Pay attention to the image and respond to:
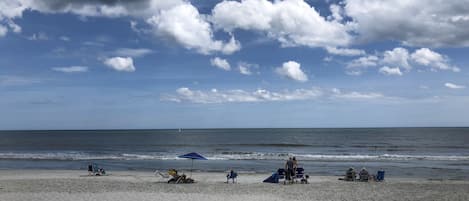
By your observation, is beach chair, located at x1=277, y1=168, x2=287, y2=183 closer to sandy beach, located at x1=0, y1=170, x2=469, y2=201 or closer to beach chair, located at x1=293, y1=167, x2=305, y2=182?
beach chair, located at x1=293, y1=167, x2=305, y2=182

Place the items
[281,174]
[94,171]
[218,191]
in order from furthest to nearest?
[94,171], [281,174], [218,191]

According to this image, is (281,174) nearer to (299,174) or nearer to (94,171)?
(299,174)

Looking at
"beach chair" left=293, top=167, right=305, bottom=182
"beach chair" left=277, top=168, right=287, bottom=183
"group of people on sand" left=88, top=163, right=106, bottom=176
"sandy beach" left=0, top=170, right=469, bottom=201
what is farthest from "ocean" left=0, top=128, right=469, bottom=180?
"sandy beach" left=0, top=170, right=469, bottom=201

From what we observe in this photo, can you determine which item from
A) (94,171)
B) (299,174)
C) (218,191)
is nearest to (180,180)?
(218,191)

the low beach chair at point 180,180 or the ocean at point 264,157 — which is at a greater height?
the low beach chair at point 180,180

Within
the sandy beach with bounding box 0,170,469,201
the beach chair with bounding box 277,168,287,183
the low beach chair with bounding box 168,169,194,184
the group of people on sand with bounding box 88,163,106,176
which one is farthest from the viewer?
the group of people on sand with bounding box 88,163,106,176

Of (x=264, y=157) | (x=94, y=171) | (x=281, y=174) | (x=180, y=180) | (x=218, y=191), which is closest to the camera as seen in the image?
(x=218, y=191)

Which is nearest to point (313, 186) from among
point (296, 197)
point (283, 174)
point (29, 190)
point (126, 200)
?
point (283, 174)

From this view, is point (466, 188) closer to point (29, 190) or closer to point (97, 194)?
point (97, 194)

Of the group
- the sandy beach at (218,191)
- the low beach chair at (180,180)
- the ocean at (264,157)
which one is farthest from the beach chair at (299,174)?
the ocean at (264,157)

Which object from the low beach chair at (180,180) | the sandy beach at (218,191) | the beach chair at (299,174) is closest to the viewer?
the sandy beach at (218,191)

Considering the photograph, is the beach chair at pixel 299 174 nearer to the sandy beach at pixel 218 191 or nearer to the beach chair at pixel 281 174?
the beach chair at pixel 281 174

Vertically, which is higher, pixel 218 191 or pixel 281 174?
pixel 281 174

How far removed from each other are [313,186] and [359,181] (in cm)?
388
